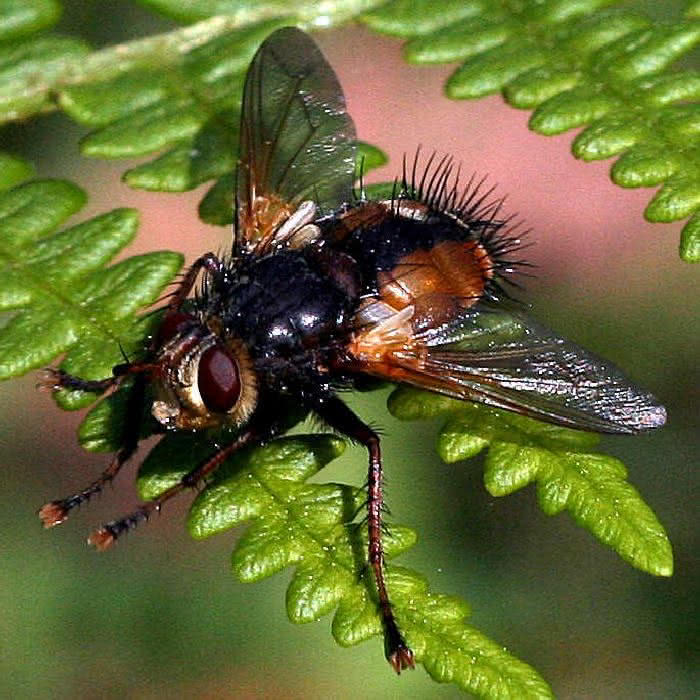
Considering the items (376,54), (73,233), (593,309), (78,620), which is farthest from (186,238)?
(73,233)

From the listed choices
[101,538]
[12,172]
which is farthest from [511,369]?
[12,172]

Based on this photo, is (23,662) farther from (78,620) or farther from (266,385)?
(266,385)

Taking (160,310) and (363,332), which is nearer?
(363,332)

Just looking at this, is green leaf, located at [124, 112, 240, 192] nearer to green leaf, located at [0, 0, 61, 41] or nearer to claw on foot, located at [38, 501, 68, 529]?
green leaf, located at [0, 0, 61, 41]

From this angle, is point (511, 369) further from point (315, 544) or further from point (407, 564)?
point (407, 564)

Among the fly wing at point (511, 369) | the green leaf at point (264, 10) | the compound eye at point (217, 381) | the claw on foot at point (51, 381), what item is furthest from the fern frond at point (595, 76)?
the claw on foot at point (51, 381)
